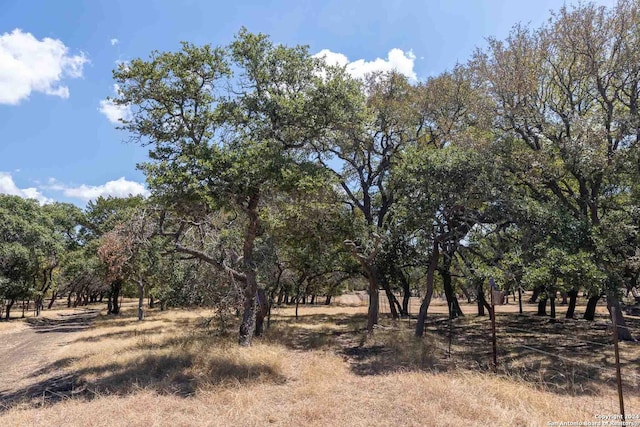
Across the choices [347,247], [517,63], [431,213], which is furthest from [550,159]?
[347,247]

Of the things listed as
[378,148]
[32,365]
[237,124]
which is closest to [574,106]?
[378,148]

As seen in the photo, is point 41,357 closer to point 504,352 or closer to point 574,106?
point 504,352

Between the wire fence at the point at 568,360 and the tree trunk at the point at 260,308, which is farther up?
the tree trunk at the point at 260,308

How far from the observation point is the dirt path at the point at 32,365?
1015cm

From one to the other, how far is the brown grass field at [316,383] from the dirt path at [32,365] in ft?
0.27

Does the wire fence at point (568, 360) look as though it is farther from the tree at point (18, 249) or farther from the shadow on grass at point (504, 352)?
the tree at point (18, 249)

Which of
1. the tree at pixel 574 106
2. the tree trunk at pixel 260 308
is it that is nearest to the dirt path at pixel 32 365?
the tree trunk at pixel 260 308

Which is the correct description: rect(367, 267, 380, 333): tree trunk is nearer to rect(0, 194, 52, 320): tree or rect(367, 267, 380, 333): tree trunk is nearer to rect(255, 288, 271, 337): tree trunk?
rect(255, 288, 271, 337): tree trunk

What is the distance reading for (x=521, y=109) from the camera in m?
14.1

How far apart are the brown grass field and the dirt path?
0.08 meters

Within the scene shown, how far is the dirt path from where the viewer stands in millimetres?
10148

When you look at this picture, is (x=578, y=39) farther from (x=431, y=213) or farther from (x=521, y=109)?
(x=431, y=213)

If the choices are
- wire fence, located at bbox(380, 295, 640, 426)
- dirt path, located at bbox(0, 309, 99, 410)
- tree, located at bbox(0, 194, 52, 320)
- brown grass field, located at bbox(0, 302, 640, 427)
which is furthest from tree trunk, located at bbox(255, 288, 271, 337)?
tree, located at bbox(0, 194, 52, 320)

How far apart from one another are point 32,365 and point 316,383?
37.4 feet
